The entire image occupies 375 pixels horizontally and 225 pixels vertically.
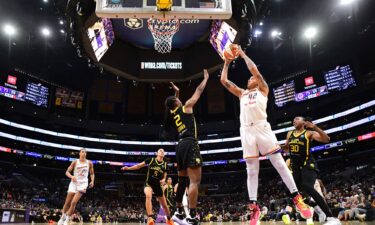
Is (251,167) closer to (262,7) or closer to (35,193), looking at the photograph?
(262,7)

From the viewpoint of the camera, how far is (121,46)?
76.1 ft

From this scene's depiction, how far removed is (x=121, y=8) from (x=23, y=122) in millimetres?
34565

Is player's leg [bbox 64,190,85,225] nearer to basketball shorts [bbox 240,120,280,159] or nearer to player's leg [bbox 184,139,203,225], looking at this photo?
player's leg [bbox 184,139,203,225]

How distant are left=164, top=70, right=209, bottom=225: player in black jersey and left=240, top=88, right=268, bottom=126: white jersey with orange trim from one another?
3.25ft

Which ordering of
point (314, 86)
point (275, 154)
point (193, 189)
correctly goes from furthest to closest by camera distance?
1. point (314, 86)
2. point (193, 189)
3. point (275, 154)

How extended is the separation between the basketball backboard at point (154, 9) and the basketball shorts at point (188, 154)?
4636 mm

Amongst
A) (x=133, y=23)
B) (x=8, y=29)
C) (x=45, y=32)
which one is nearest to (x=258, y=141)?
(x=133, y=23)

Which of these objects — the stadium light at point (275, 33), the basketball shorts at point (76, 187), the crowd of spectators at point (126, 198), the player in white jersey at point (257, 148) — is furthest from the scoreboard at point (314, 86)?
the player in white jersey at point (257, 148)

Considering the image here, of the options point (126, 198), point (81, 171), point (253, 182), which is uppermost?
point (81, 171)

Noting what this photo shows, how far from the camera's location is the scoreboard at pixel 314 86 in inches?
1261

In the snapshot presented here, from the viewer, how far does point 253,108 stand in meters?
5.96

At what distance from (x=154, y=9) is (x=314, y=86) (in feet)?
92.2

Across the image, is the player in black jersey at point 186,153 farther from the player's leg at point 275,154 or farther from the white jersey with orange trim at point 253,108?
the player's leg at point 275,154

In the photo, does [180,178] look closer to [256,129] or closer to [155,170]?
[256,129]
